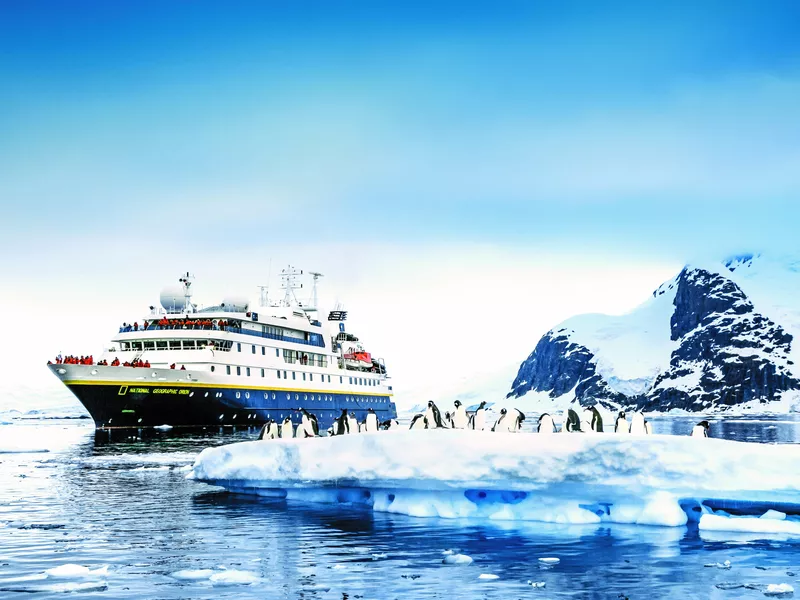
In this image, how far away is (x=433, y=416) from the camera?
23562 mm

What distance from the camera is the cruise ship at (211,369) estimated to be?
5659 cm

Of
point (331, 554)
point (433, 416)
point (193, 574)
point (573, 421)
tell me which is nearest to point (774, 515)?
point (331, 554)

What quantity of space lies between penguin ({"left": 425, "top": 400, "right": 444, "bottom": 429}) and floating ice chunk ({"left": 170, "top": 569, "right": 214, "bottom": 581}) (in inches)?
425

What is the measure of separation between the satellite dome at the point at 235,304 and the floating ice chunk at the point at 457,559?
184 feet

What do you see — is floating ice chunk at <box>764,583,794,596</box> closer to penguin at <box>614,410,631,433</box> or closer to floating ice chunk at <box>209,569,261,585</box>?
floating ice chunk at <box>209,569,261,585</box>

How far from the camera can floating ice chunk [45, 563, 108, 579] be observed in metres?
12.4

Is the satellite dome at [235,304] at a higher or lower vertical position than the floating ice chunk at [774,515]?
higher

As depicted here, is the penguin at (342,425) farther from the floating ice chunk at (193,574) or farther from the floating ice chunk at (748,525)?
the floating ice chunk at (193,574)

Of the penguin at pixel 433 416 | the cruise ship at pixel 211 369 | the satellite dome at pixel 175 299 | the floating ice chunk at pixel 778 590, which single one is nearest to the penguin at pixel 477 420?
the penguin at pixel 433 416

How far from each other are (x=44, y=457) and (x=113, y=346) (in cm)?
2900

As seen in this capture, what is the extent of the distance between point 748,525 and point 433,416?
9.53 m

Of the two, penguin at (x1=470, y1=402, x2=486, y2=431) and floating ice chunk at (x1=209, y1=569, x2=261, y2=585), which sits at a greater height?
penguin at (x1=470, y1=402, x2=486, y2=431)

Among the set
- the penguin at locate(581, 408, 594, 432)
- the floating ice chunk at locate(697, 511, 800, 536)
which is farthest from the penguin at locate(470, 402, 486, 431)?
the floating ice chunk at locate(697, 511, 800, 536)

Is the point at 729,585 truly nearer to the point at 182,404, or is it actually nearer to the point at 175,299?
the point at 182,404
